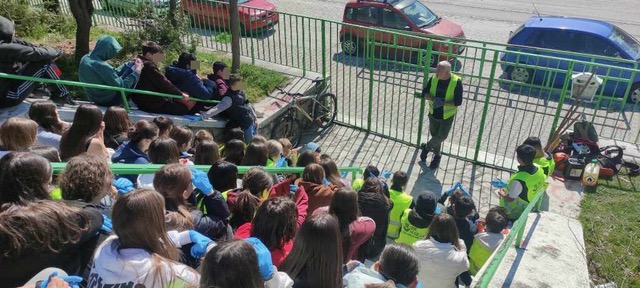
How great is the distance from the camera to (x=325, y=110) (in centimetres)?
939

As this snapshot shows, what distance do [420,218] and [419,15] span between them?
31.4ft

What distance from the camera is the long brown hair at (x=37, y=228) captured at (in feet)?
8.11

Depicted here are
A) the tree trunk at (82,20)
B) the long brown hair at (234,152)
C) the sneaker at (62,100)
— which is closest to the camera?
the long brown hair at (234,152)

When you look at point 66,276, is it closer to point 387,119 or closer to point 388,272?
point 388,272

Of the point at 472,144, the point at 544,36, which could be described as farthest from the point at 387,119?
the point at 544,36

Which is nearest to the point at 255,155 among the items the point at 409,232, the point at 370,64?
the point at 409,232

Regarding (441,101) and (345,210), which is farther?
(441,101)

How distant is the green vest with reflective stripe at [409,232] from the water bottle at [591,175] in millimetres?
3553

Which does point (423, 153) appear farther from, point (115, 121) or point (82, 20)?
point (82, 20)

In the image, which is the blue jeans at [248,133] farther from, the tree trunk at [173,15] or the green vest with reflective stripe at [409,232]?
the tree trunk at [173,15]

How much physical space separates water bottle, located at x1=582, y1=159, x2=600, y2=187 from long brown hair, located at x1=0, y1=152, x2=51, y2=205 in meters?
6.81

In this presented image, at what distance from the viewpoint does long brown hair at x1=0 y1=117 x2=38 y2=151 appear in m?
3.95

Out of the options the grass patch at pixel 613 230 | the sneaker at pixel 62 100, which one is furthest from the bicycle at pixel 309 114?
the grass patch at pixel 613 230

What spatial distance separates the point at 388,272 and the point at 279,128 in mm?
5700
